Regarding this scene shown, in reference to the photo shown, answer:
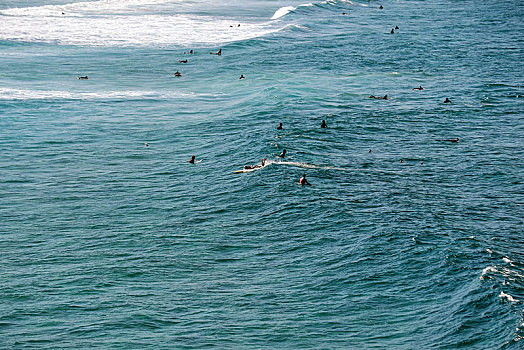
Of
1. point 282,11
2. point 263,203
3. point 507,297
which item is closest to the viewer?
point 507,297

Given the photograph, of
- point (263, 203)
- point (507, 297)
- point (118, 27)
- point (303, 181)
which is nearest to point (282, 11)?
point (118, 27)

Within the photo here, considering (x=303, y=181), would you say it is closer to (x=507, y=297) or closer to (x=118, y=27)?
(x=507, y=297)

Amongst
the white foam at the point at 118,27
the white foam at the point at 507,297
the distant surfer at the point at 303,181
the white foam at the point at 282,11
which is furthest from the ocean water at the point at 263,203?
the white foam at the point at 282,11

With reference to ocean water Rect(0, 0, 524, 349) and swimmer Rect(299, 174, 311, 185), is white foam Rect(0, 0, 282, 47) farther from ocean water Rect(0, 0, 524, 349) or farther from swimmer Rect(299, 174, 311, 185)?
swimmer Rect(299, 174, 311, 185)

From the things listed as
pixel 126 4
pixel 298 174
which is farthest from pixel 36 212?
pixel 126 4

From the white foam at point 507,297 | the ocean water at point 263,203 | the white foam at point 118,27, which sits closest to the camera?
the ocean water at point 263,203

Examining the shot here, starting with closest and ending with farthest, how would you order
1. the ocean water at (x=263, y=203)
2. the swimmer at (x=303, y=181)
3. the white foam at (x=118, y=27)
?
the ocean water at (x=263, y=203) → the swimmer at (x=303, y=181) → the white foam at (x=118, y=27)

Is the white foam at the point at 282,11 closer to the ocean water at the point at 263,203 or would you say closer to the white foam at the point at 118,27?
the white foam at the point at 118,27
